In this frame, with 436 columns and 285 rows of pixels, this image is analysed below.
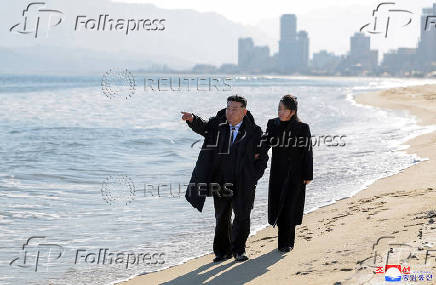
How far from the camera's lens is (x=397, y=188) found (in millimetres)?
10484

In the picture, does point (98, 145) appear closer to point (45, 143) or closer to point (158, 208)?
point (45, 143)

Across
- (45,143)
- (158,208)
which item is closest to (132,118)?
(45,143)

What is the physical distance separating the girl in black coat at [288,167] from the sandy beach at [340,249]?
0.33 m

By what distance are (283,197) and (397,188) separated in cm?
405

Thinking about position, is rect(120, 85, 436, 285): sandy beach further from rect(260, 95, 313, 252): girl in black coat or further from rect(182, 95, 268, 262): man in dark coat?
rect(182, 95, 268, 262): man in dark coat

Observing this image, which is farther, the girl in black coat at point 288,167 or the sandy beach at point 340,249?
the girl in black coat at point 288,167

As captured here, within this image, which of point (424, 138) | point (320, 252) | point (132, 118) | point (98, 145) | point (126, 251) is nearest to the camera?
point (320, 252)

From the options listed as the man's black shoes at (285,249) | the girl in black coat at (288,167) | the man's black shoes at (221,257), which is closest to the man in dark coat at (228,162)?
the girl in black coat at (288,167)

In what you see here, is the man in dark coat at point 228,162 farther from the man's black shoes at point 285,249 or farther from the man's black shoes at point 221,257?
the man's black shoes at point 285,249

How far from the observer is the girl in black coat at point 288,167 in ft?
22.7

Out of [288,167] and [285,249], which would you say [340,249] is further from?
[288,167]

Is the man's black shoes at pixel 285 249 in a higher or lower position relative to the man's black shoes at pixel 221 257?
higher

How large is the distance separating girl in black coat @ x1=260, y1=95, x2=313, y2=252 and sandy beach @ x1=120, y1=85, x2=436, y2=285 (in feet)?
1.08

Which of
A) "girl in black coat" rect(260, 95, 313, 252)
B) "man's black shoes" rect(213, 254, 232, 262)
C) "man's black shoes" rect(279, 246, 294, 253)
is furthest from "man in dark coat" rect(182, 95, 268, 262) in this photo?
"man's black shoes" rect(279, 246, 294, 253)
